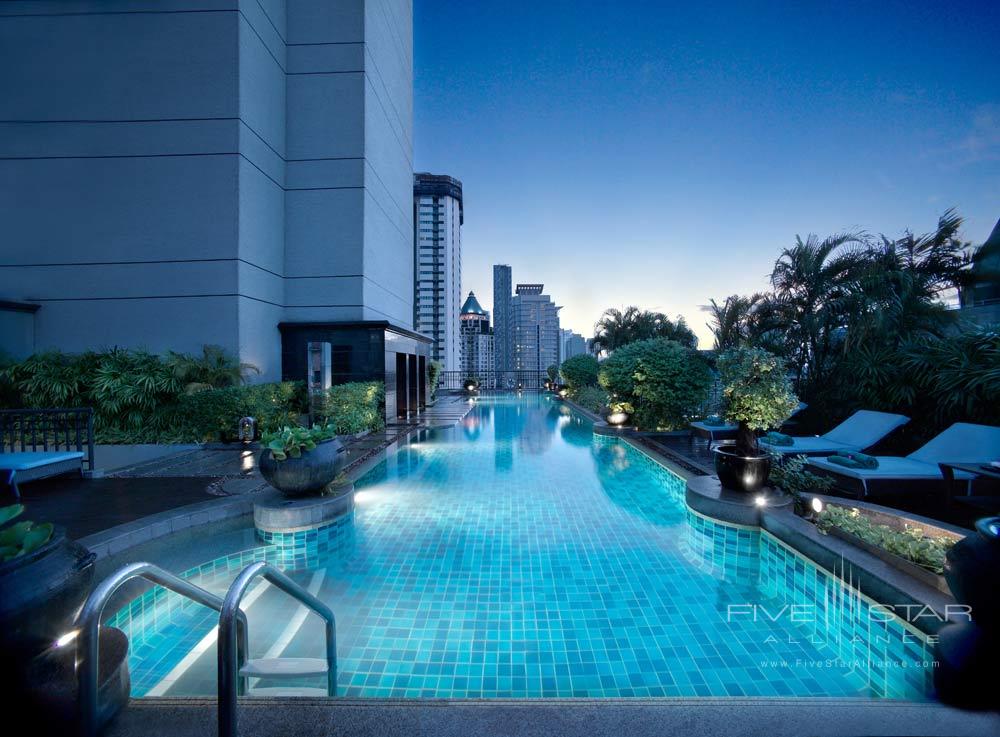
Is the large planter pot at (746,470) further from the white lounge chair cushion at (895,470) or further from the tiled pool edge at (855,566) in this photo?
the white lounge chair cushion at (895,470)

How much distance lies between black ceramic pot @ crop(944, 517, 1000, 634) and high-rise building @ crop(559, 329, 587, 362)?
98.5 m

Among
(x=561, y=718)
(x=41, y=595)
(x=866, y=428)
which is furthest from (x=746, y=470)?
(x=41, y=595)

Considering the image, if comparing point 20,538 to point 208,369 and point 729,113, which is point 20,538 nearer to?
point 208,369

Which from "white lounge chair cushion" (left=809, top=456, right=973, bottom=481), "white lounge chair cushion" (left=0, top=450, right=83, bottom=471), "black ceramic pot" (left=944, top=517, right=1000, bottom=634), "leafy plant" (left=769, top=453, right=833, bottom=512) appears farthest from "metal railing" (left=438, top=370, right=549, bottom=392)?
"black ceramic pot" (left=944, top=517, right=1000, bottom=634)

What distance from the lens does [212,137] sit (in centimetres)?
995

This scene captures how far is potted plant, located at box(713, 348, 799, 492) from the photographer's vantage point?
5.02m

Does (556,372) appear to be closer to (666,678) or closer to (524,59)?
(524,59)

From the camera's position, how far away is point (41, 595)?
164 cm

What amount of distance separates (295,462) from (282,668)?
2.79 metres

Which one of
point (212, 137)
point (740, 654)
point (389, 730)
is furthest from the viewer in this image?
point (212, 137)

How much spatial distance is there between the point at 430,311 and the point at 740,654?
62650 millimetres

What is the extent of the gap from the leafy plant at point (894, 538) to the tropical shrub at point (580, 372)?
16.1 m

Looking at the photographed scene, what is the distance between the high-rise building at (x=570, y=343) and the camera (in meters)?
106

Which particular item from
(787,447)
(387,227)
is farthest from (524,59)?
(787,447)
